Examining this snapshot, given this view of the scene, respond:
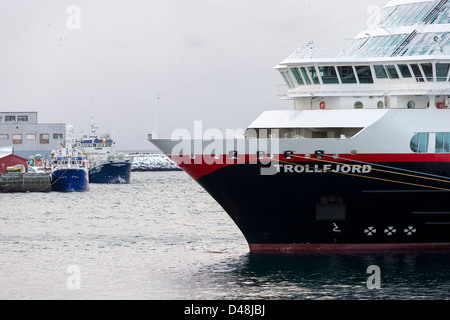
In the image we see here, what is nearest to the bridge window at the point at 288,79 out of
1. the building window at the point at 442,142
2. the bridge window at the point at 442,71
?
the bridge window at the point at 442,71

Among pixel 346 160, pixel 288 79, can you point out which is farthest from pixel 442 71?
pixel 288 79

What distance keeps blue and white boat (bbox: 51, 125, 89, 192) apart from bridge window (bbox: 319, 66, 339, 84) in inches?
3019

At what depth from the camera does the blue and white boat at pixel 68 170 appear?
110 m

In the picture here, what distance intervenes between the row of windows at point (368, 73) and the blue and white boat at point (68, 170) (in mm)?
76512

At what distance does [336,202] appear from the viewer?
36250 millimetres

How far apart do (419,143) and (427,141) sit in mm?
339

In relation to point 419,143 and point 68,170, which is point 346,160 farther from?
point 68,170

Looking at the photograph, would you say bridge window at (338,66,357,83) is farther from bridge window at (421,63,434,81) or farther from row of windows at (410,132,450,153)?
row of windows at (410,132,450,153)

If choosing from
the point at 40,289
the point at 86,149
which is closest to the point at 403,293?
the point at 40,289

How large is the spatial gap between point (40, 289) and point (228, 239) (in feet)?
51.0
